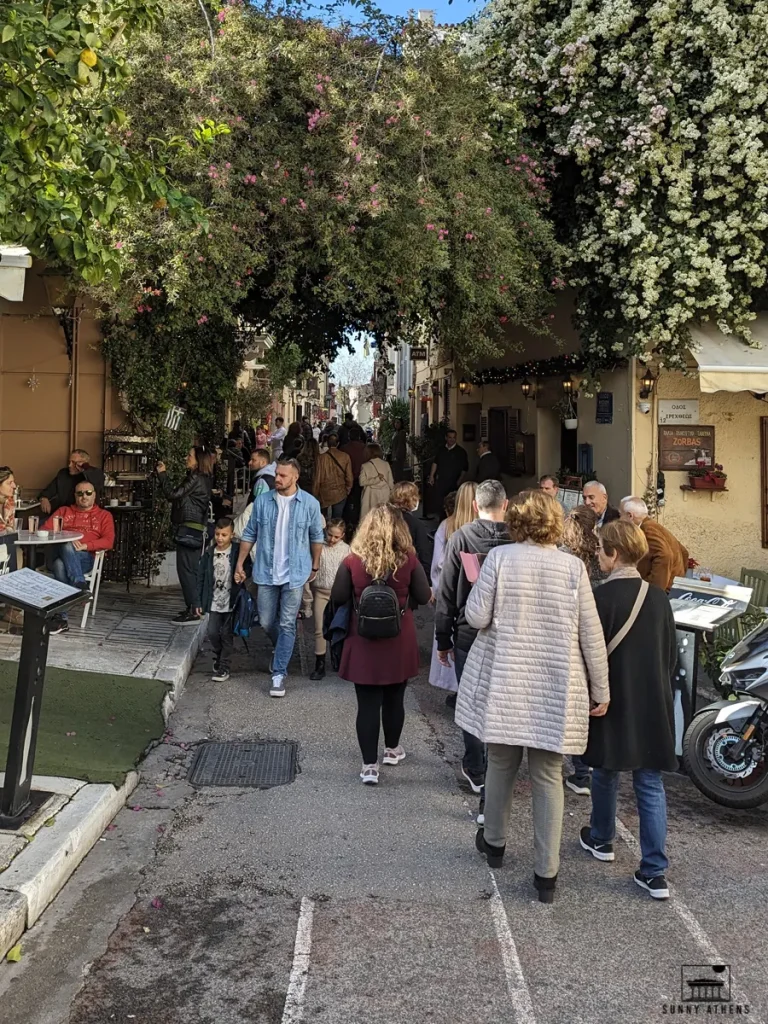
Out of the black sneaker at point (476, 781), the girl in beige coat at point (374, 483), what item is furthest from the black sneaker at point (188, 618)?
the black sneaker at point (476, 781)

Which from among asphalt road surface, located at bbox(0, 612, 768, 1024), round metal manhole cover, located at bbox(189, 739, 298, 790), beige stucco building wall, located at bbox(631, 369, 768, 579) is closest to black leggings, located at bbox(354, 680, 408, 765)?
asphalt road surface, located at bbox(0, 612, 768, 1024)

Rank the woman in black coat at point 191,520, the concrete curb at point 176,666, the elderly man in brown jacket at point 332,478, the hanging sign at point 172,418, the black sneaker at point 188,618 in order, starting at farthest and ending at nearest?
1. the elderly man in brown jacket at point 332,478
2. the hanging sign at point 172,418
3. the black sneaker at point 188,618
4. the woman in black coat at point 191,520
5. the concrete curb at point 176,666

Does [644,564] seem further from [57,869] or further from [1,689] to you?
[1,689]

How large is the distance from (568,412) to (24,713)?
1102 cm

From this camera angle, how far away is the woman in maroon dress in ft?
17.9

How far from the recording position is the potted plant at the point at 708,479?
12211mm

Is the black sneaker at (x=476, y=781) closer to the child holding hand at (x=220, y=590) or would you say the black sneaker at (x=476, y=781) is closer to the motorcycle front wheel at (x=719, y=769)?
the motorcycle front wheel at (x=719, y=769)

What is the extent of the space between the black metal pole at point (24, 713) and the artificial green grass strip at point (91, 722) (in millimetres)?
753

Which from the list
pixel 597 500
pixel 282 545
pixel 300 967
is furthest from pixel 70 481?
pixel 300 967

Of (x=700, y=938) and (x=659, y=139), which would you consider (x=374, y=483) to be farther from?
(x=700, y=938)

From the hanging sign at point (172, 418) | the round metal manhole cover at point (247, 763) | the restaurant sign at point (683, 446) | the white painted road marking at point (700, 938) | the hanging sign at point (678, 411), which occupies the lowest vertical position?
the white painted road marking at point (700, 938)

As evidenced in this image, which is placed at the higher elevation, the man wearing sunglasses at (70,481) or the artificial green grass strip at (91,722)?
the man wearing sunglasses at (70,481)

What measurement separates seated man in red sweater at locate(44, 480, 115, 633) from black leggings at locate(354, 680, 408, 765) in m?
4.54

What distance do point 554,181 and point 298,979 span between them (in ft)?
34.2
